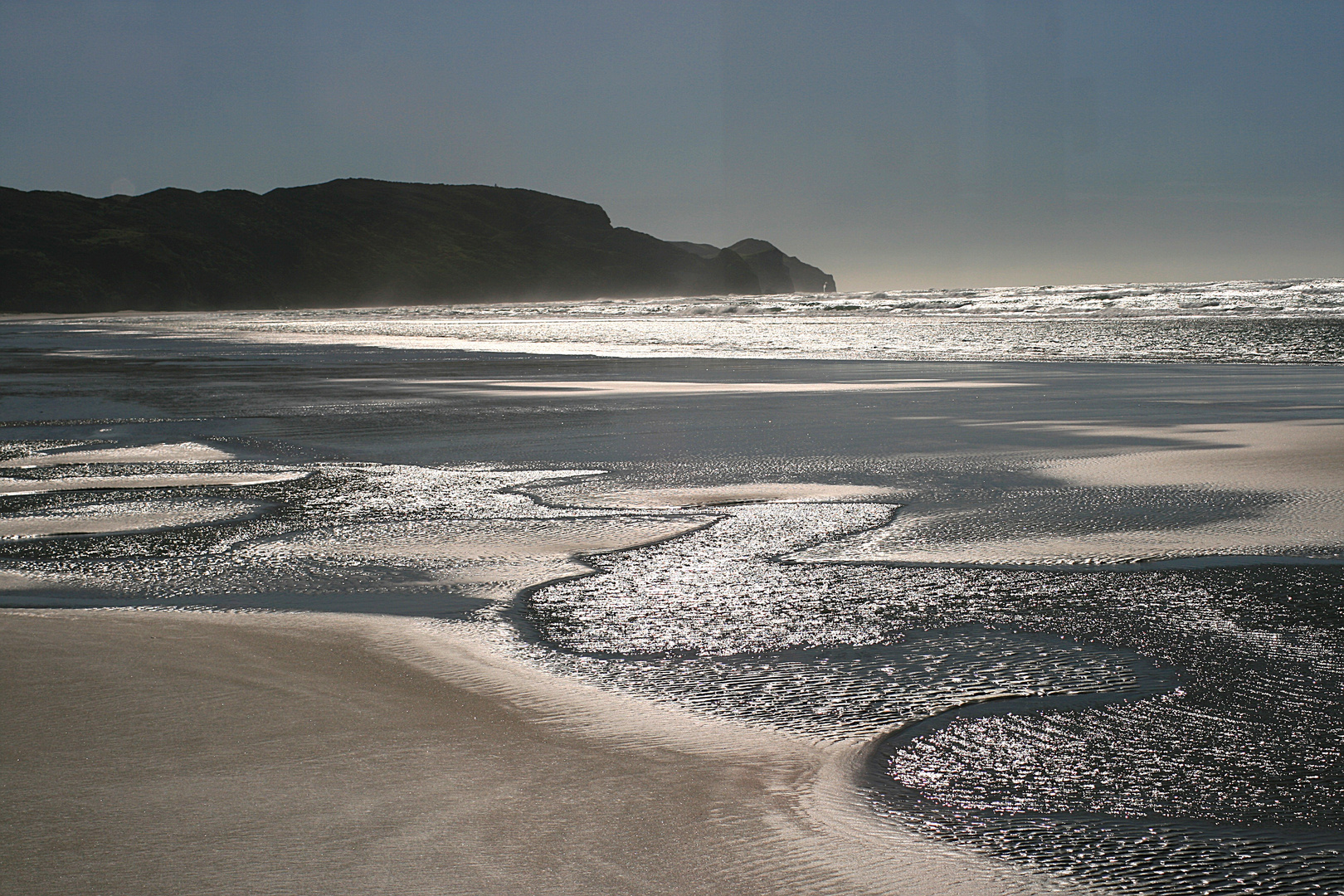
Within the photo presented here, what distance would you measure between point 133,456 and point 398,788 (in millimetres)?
7257

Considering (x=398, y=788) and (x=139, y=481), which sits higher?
(x=139, y=481)

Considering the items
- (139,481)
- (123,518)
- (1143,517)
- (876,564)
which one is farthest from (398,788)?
(139,481)

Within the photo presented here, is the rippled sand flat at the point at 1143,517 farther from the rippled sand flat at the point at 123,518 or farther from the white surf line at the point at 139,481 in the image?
the white surf line at the point at 139,481

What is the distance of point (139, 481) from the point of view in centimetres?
773

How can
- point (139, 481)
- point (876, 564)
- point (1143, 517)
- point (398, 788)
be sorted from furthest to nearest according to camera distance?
1. point (139, 481)
2. point (1143, 517)
3. point (876, 564)
4. point (398, 788)

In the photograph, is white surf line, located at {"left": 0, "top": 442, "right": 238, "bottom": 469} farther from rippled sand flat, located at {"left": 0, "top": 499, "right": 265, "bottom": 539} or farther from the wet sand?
the wet sand

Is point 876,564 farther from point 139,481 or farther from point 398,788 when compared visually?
point 139,481

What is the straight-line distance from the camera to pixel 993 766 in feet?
9.54

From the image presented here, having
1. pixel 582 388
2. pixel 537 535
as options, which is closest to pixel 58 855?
pixel 537 535

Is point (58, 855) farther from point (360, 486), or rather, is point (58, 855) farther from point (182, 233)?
point (182, 233)

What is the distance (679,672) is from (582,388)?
12.4m

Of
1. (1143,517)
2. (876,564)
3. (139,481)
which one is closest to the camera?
(876,564)

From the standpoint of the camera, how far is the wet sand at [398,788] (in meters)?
2.32

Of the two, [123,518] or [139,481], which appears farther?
[139,481]
